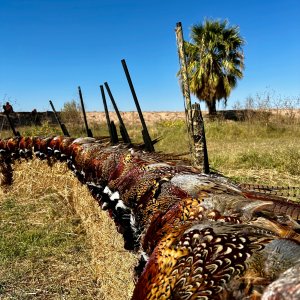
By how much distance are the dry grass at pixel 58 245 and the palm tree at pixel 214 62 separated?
19.3 metres

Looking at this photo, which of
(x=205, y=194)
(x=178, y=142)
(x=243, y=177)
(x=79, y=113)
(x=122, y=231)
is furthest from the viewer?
(x=79, y=113)

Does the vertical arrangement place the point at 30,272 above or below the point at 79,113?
below

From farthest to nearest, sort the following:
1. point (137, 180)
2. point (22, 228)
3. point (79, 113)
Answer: point (79, 113) → point (22, 228) → point (137, 180)

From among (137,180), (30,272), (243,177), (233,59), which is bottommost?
(30,272)

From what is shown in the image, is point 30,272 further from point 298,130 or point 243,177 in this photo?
point 298,130

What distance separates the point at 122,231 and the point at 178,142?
1280 cm

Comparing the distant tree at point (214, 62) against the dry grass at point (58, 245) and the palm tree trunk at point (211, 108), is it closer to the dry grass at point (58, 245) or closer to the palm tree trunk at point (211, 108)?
the palm tree trunk at point (211, 108)

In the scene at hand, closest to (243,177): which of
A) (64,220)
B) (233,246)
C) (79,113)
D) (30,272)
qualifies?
(64,220)

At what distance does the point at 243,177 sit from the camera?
25.8 feet

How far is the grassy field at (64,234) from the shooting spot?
12.9ft

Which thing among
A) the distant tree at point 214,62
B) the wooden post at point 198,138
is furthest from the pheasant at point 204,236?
the distant tree at point 214,62

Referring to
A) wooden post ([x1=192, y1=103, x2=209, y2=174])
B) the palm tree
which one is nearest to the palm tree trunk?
the palm tree

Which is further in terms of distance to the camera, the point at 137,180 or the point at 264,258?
the point at 137,180

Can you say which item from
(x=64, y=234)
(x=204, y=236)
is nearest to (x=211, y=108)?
(x=64, y=234)
